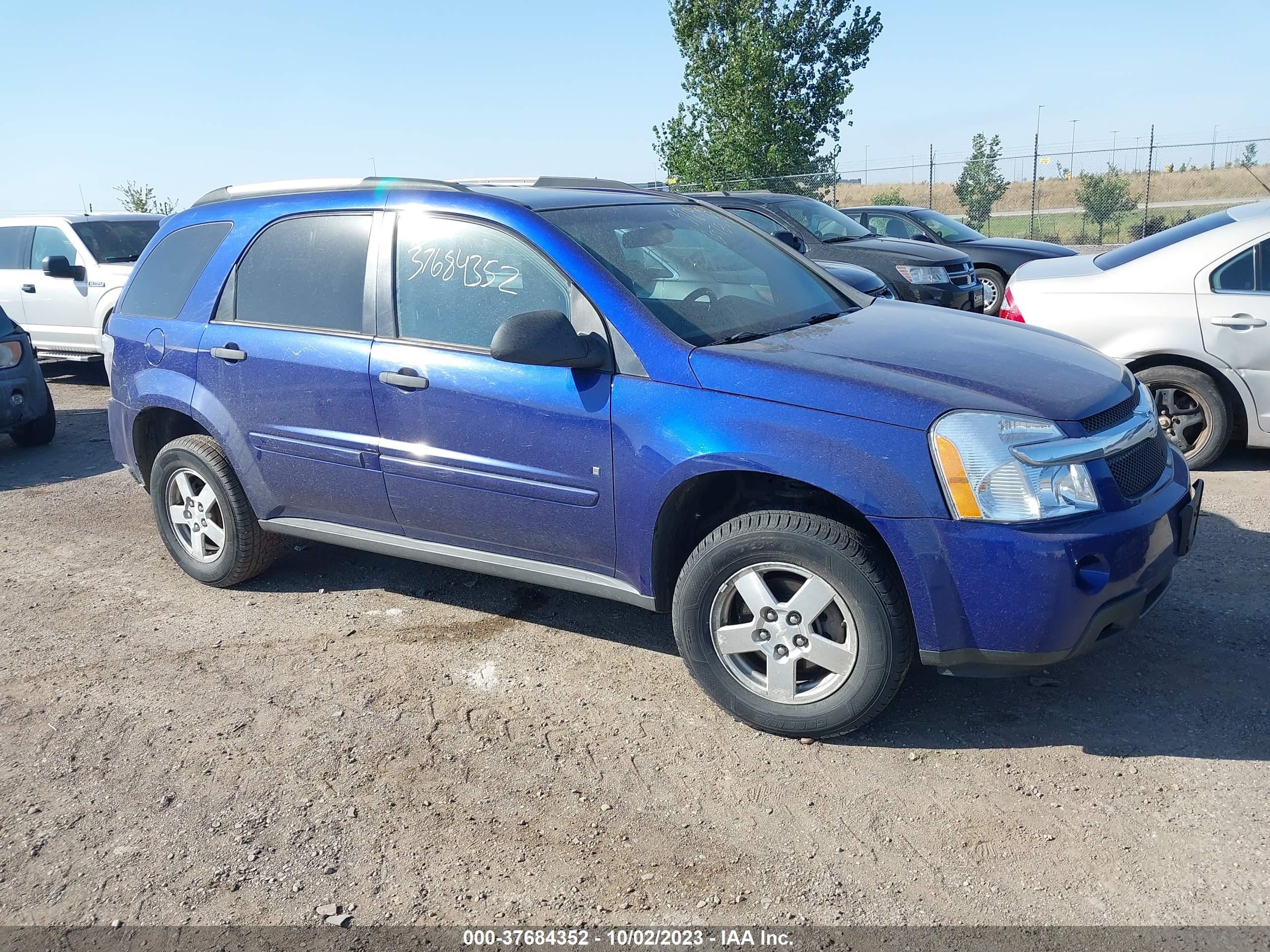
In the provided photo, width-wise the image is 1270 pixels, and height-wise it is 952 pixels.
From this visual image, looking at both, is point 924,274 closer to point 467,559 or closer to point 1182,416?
point 1182,416

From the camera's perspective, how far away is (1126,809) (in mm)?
3125

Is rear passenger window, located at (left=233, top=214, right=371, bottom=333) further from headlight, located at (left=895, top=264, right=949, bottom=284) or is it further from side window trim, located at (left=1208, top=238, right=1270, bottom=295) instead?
headlight, located at (left=895, top=264, right=949, bottom=284)

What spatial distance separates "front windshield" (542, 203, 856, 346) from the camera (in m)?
3.89

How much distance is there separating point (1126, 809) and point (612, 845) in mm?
1533

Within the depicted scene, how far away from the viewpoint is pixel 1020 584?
3.13 m

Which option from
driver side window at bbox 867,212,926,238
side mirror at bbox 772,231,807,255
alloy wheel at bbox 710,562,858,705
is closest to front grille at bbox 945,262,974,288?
side mirror at bbox 772,231,807,255

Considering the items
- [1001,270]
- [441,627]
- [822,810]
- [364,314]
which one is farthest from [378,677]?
[1001,270]


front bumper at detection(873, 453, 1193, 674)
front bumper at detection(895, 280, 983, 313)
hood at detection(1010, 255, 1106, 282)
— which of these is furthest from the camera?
front bumper at detection(895, 280, 983, 313)

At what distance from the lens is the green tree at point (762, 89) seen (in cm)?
2820

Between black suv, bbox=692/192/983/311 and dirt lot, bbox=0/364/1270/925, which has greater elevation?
black suv, bbox=692/192/983/311

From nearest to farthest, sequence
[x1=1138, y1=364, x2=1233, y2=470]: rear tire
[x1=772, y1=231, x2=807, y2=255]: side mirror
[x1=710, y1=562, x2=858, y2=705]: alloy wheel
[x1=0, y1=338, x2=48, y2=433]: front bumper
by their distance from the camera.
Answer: [x1=710, y1=562, x2=858, y2=705]: alloy wheel < [x1=1138, y1=364, x2=1233, y2=470]: rear tire < [x1=0, y1=338, x2=48, y2=433]: front bumper < [x1=772, y1=231, x2=807, y2=255]: side mirror

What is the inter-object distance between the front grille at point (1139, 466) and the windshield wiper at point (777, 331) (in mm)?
1265

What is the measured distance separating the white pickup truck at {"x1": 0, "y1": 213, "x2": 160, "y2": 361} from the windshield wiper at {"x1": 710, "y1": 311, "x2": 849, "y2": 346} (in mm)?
9023

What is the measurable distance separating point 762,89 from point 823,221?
18155 millimetres
